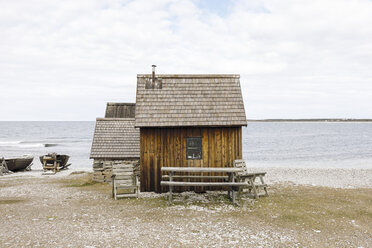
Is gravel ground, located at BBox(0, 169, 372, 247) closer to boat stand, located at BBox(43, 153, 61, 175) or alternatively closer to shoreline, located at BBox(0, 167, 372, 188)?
shoreline, located at BBox(0, 167, 372, 188)

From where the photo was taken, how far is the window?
14.2 meters

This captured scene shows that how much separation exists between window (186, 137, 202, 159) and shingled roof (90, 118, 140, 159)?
5556 millimetres

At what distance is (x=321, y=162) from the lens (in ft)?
118

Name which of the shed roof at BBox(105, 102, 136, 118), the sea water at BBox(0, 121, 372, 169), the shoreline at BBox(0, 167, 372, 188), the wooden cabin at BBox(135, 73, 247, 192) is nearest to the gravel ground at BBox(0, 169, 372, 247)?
the wooden cabin at BBox(135, 73, 247, 192)

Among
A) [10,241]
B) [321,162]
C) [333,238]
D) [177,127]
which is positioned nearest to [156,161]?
[177,127]

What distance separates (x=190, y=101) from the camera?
14.6 metres

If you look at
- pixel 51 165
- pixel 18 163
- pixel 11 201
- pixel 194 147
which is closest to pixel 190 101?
pixel 194 147

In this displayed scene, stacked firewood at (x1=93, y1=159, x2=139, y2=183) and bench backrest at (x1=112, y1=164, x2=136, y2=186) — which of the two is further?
stacked firewood at (x1=93, y1=159, x2=139, y2=183)

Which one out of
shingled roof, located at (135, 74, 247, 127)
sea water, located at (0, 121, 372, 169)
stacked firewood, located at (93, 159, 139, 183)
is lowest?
sea water, located at (0, 121, 372, 169)

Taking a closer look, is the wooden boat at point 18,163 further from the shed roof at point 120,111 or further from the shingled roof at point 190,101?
the shingled roof at point 190,101

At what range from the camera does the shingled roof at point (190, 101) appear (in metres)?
13.9

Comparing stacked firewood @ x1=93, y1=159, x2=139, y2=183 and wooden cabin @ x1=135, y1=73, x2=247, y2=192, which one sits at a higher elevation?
wooden cabin @ x1=135, y1=73, x2=247, y2=192

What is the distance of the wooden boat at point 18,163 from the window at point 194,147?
839 inches

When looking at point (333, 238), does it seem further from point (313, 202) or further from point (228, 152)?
point (228, 152)
